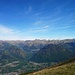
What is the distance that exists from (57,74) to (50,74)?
8.70ft

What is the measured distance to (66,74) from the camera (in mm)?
42125

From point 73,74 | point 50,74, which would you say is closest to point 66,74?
point 73,74

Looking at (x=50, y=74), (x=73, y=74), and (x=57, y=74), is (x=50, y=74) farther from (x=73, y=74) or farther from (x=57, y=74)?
(x=73, y=74)

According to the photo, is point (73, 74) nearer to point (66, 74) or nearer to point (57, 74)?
point (66, 74)

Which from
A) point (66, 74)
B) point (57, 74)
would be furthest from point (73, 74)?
point (57, 74)

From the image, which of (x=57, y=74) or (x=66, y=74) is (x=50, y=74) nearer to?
(x=57, y=74)

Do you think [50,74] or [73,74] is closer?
[73,74]

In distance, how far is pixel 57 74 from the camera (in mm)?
44062

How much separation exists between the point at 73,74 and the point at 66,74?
2167mm

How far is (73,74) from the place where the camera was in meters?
40.7

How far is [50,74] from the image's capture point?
4591 centimetres

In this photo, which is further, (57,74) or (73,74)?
(57,74)

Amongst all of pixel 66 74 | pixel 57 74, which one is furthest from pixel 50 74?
pixel 66 74

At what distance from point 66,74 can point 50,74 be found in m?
5.63
